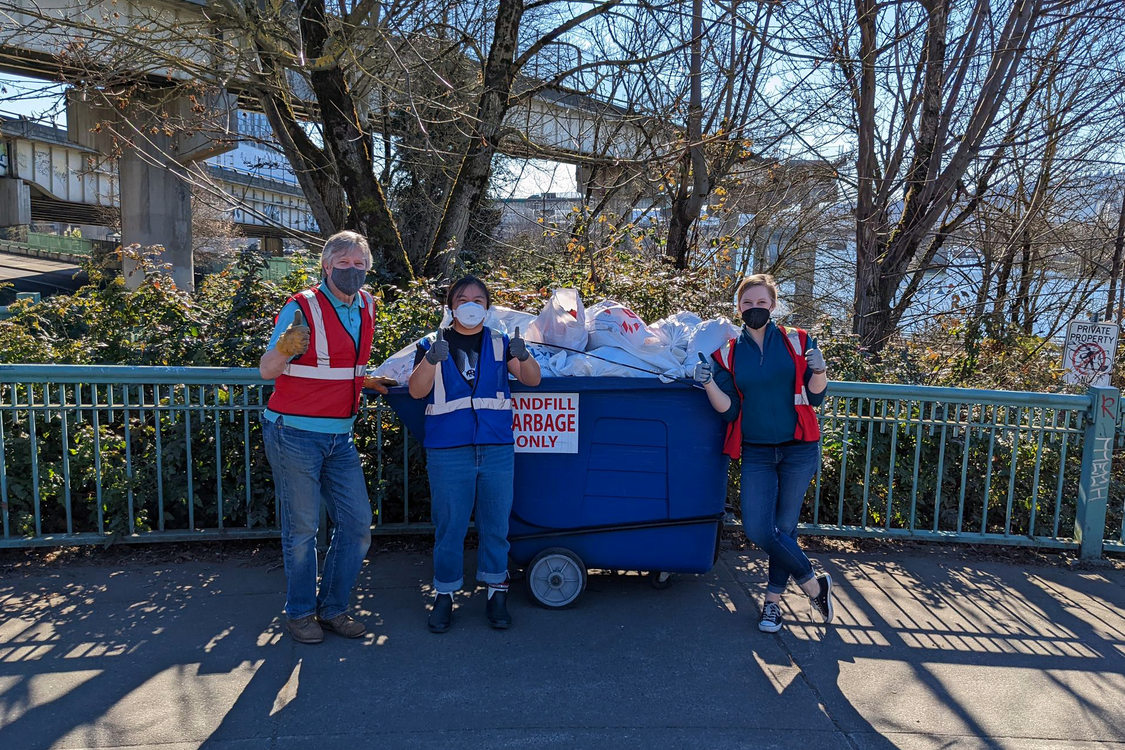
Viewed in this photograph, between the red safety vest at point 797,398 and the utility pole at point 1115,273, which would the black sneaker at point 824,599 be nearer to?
the red safety vest at point 797,398

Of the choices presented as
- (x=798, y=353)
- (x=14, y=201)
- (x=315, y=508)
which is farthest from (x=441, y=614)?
(x=14, y=201)

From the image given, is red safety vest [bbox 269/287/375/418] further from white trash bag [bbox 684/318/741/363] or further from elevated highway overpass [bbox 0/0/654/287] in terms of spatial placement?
elevated highway overpass [bbox 0/0/654/287]

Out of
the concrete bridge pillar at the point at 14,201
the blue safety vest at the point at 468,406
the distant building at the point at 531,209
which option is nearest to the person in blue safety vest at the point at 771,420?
the blue safety vest at the point at 468,406

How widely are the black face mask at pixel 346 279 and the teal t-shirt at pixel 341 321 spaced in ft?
0.20

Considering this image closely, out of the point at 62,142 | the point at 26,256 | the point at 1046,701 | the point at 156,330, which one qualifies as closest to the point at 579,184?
the point at 156,330

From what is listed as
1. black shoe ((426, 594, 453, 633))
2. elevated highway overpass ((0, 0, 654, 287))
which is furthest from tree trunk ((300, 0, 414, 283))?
A: black shoe ((426, 594, 453, 633))

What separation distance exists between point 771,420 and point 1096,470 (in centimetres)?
253

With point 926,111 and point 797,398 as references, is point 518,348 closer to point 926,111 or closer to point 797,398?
point 797,398

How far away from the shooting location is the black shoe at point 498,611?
3896 mm

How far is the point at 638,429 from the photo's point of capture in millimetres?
4074

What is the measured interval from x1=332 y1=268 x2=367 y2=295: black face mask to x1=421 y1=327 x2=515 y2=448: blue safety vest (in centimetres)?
39

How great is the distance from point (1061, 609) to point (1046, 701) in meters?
1.19

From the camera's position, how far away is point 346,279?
3596 mm

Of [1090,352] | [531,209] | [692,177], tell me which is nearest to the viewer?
[1090,352]
